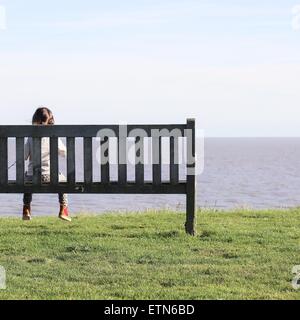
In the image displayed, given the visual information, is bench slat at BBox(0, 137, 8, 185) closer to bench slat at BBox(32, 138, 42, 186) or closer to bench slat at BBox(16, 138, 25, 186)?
bench slat at BBox(16, 138, 25, 186)

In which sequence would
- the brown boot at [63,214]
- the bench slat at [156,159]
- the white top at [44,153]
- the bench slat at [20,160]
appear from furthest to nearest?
the brown boot at [63,214] → the white top at [44,153] → the bench slat at [20,160] → the bench slat at [156,159]

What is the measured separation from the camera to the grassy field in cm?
649

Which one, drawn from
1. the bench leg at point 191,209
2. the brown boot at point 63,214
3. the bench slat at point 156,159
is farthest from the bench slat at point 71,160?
the bench leg at point 191,209

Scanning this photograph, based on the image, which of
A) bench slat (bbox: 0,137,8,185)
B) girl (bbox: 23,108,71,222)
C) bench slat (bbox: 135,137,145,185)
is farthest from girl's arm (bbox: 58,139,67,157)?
bench slat (bbox: 135,137,145,185)

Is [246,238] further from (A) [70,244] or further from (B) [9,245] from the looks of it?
(B) [9,245]

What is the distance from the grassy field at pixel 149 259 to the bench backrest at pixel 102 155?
21.4 inches

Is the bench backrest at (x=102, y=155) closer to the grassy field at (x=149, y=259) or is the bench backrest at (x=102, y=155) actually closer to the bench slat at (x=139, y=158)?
the bench slat at (x=139, y=158)

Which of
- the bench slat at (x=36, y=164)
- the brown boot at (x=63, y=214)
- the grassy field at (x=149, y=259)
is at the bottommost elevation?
the grassy field at (x=149, y=259)

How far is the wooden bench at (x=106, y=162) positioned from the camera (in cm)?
925

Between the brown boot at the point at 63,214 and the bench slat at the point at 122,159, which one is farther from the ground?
the bench slat at the point at 122,159

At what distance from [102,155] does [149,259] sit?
204 cm
